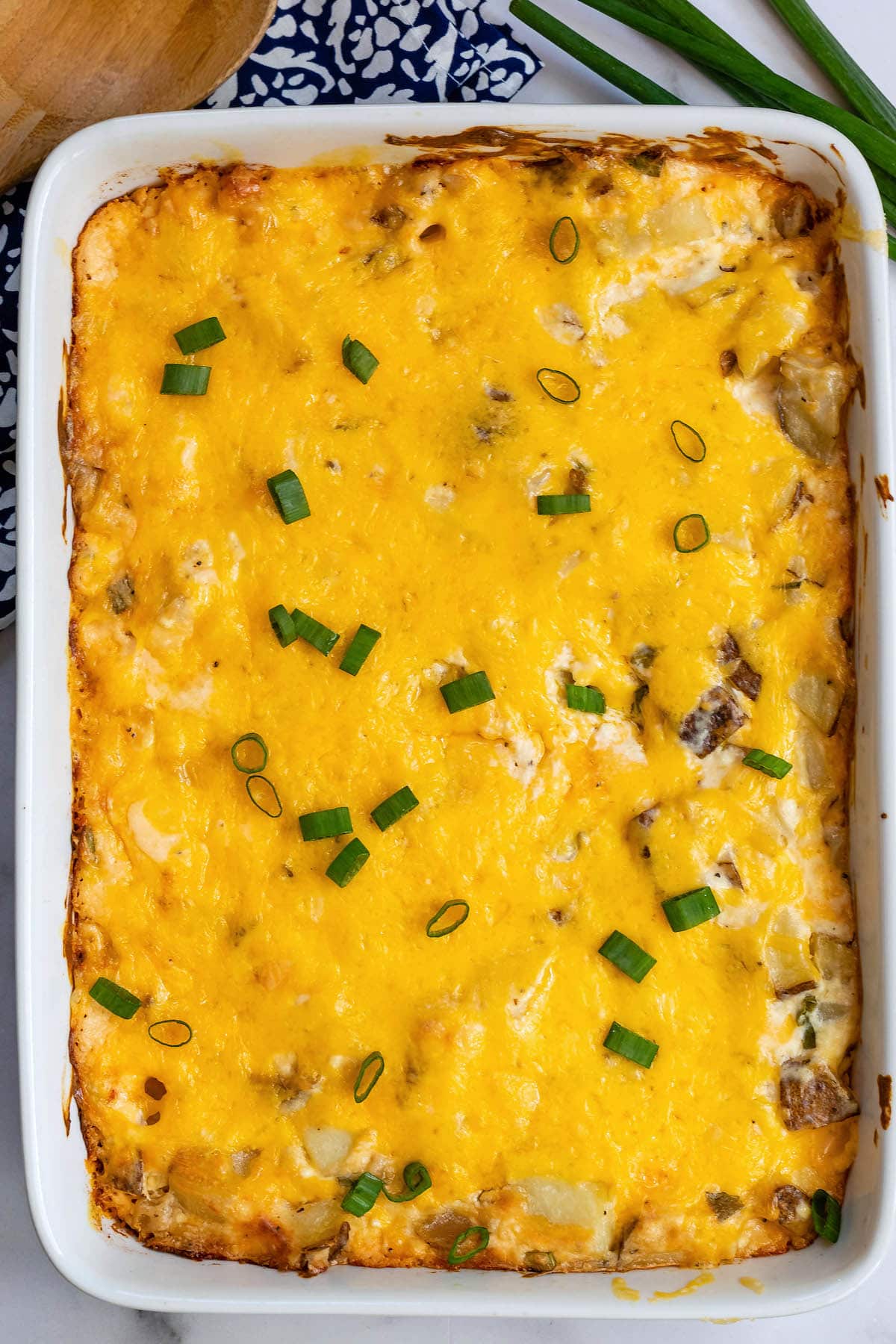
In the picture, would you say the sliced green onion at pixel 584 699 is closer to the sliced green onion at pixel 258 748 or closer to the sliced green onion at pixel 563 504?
the sliced green onion at pixel 563 504

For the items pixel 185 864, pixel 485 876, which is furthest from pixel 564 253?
pixel 185 864

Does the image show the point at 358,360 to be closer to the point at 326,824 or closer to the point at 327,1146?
the point at 326,824

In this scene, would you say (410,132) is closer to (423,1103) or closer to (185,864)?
(185,864)

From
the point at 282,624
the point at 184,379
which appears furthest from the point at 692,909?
the point at 184,379

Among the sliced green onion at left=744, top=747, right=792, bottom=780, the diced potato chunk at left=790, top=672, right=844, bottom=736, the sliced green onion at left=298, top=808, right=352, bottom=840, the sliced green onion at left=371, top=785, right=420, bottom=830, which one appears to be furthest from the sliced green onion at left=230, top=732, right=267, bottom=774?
the diced potato chunk at left=790, top=672, right=844, bottom=736

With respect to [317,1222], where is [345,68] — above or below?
above

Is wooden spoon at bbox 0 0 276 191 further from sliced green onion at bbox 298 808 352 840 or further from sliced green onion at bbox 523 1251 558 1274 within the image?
sliced green onion at bbox 523 1251 558 1274
